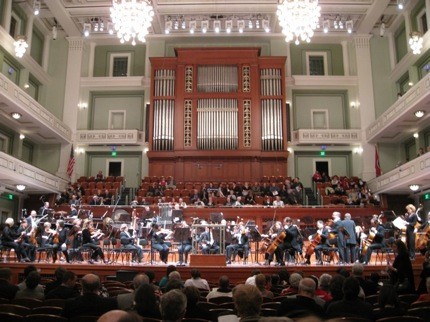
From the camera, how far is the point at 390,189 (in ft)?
58.4

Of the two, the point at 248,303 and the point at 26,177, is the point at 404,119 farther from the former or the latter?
the point at 248,303

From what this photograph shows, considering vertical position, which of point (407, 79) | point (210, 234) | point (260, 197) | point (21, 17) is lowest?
point (210, 234)

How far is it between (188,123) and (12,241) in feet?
37.0

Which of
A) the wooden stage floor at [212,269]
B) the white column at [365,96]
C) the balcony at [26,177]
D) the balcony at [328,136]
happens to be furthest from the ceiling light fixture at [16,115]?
the white column at [365,96]

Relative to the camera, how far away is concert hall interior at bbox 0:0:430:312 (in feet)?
58.2

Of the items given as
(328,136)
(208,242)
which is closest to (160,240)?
(208,242)

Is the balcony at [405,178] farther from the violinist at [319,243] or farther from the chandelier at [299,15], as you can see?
the chandelier at [299,15]

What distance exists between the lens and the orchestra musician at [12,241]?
445 inches

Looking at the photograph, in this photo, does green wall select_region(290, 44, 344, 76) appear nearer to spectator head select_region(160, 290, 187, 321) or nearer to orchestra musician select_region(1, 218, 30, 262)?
orchestra musician select_region(1, 218, 30, 262)

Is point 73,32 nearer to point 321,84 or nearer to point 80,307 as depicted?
point 321,84

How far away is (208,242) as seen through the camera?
1152 cm

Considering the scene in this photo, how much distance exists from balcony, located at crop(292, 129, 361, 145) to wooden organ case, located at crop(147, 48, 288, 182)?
39.4 inches

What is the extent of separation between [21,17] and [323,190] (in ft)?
49.1

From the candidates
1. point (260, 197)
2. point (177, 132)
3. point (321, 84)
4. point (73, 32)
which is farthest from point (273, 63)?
point (73, 32)
